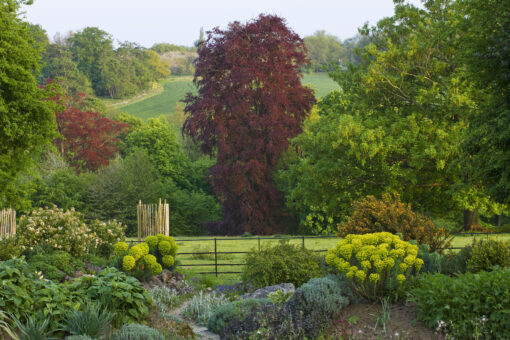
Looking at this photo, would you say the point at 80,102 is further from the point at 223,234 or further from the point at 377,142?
the point at 377,142

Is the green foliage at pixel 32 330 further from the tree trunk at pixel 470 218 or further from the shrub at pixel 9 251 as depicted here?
the tree trunk at pixel 470 218

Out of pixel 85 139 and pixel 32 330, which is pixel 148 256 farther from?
pixel 85 139

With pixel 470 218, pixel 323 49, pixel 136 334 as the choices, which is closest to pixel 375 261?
pixel 136 334

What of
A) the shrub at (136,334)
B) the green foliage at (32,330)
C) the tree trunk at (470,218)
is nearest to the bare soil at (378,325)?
the shrub at (136,334)

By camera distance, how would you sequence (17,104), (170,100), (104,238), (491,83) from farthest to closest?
1. (170,100)
2. (17,104)
3. (491,83)
4. (104,238)

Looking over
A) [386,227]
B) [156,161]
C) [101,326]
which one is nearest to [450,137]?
[386,227]

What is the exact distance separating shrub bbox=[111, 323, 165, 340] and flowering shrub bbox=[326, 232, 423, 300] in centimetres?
298

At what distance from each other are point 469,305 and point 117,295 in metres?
5.01

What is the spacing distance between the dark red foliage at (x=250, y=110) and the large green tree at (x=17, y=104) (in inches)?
629

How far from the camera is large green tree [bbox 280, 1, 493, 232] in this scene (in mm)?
25266

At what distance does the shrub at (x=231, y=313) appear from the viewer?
9.22 m

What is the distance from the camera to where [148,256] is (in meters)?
13.8

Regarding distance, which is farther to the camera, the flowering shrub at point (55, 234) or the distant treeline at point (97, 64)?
the distant treeline at point (97, 64)

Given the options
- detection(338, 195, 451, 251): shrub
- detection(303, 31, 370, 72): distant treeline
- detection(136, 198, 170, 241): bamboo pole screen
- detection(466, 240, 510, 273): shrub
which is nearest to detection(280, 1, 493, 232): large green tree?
detection(136, 198, 170, 241): bamboo pole screen
